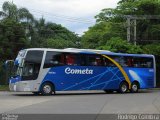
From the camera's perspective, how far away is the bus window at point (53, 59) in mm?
30406

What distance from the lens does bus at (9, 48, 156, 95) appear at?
98.3ft

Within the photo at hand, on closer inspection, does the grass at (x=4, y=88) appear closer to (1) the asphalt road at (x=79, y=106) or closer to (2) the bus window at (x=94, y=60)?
(2) the bus window at (x=94, y=60)

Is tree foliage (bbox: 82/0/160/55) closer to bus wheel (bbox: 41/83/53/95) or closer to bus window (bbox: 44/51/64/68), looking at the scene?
bus window (bbox: 44/51/64/68)

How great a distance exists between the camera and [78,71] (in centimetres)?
3247

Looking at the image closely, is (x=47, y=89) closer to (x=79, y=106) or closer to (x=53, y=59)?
(x=53, y=59)

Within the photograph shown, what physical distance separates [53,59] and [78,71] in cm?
254

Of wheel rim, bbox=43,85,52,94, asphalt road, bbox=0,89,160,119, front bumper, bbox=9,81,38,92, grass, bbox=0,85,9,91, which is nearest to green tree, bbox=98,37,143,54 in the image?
grass, bbox=0,85,9,91

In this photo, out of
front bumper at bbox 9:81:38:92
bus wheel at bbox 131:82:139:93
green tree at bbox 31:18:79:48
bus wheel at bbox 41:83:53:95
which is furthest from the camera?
green tree at bbox 31:18:79:48

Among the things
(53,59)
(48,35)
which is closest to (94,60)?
(53,59)

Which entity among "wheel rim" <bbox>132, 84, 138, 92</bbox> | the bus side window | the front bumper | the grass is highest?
the bus side window

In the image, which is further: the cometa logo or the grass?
the grass

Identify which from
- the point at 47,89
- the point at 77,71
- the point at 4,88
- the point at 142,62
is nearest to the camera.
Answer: the point at 47,89

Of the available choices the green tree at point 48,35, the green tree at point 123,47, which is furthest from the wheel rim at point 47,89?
the green tree at point 48,35

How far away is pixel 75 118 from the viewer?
48.8ft
